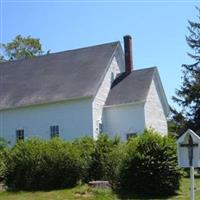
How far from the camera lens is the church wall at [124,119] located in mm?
34562

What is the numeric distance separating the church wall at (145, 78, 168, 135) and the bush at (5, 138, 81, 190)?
1491cm

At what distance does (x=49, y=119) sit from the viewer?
3522 cm

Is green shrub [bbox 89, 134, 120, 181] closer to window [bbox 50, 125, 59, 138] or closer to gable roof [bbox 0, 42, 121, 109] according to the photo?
gable roof [bbox 0, 42, 121, 109]

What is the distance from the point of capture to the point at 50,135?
116ft

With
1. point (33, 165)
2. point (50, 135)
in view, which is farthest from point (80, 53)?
point (33, 165)

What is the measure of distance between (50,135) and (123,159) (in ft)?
52.9

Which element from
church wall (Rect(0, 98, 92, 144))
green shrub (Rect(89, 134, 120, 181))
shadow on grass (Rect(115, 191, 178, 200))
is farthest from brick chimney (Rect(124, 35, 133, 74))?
shadow on grass (Rect(115, 191, 178, 200))

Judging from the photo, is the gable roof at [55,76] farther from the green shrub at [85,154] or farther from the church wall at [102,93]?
the green shrub at [85,154]

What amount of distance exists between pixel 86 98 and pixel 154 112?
5.85m

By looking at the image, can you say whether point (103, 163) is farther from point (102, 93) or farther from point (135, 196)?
point (102, 93)

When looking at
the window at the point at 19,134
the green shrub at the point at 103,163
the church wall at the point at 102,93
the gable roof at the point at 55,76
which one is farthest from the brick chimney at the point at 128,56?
the green shrub at the point at 103,163

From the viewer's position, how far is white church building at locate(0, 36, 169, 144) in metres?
34.2

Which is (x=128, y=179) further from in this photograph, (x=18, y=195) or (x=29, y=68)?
(x=29, y=68)

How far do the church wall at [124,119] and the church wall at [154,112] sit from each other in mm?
702
